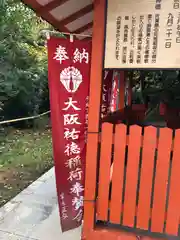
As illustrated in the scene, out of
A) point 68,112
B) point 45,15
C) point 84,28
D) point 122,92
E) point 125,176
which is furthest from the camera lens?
point 122,92

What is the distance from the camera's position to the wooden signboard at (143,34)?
8.27 ft

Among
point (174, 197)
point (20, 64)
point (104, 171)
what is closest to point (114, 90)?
point (104, 171)

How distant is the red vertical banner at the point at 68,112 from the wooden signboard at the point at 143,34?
0.54 meters

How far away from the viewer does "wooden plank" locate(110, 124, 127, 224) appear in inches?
112

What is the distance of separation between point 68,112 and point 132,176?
1027 mm

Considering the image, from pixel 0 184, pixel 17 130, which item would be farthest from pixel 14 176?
pixel 17 130

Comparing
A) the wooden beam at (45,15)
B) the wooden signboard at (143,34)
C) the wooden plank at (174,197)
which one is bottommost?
the wooden plank at (174,197)

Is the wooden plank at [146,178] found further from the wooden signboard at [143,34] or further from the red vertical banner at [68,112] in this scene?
the red vertical banner at [68,112]

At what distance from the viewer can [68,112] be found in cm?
323

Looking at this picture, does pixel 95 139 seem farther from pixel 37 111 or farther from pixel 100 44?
pixel 37 111

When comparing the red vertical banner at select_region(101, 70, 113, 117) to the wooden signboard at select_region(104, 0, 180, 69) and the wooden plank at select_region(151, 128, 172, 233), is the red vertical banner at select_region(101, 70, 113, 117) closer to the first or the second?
the wooden signboard at select_region(104, 0, 180, 69)

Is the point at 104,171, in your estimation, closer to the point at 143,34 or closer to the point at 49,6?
the point at 143,34

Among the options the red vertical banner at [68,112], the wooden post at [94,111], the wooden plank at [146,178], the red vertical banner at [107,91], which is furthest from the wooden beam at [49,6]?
the wooden plank at [146,178]

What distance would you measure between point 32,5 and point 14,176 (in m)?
3.73
